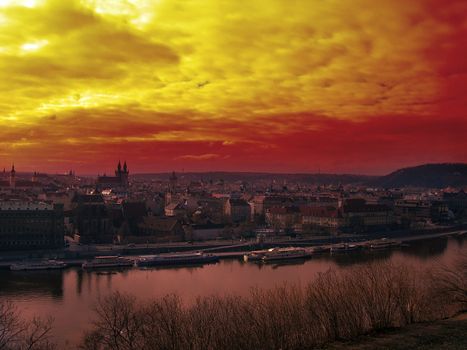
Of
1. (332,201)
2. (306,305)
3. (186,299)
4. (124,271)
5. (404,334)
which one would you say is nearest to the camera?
(404,334)

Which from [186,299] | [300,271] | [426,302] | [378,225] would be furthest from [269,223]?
[426,302]

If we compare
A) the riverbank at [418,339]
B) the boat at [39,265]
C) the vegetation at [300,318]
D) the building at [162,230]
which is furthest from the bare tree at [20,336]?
the building at [162,230]

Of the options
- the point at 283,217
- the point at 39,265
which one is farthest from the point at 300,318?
the point at 283,217

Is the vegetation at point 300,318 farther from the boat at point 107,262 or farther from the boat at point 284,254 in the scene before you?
the boat at point 284,254

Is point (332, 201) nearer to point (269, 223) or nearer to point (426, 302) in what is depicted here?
point (269, 223)

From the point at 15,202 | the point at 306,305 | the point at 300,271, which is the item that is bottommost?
the point at 300,271

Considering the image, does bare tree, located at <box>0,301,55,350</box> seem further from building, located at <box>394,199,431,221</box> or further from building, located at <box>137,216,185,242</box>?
building, located at <box>394,199,431,221</box>
